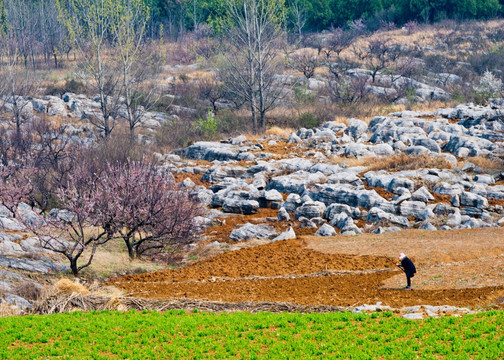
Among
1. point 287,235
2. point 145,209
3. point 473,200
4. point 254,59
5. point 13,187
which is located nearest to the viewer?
point 145,209

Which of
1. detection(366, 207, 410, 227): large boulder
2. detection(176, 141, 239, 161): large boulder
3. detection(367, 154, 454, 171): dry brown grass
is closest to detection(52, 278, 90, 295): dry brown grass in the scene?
detection(366, 207, 410, 227): large boulder

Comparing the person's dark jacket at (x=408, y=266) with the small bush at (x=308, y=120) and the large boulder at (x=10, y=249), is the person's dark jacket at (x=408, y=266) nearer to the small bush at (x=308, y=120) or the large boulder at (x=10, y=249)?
the large boulder at (x=10, y=249)

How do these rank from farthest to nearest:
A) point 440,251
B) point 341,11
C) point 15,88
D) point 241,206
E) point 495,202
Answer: point 341,11, point 15,88, point 241,206, point 495,202, point 440,251

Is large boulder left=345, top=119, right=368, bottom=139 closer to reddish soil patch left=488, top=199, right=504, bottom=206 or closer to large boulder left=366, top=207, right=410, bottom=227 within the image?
reddish soil patch left=488, top=199, right=504, bottom=206

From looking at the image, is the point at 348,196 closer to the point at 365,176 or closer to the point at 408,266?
the point at 365,176

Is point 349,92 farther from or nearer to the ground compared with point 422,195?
farther from the ground

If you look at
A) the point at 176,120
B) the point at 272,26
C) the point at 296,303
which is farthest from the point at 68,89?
the point at 296,303

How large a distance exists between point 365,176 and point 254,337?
15684 millimetres

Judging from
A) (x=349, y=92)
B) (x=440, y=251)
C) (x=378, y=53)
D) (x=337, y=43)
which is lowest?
(x=440, y=251)

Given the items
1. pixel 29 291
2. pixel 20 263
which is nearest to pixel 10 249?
pixel 20 263

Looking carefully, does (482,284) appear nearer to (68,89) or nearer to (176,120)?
(176,120)

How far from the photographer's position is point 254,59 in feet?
128

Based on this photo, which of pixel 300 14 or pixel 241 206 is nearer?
pixel 241 206

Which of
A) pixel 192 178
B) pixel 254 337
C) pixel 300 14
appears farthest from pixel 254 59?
pixel 300 14
